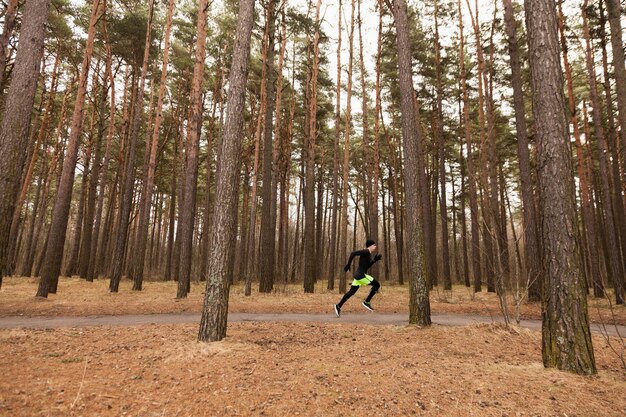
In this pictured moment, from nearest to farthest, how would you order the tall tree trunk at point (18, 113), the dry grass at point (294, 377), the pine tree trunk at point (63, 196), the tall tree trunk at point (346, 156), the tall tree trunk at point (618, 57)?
the dry grass at point (294, 377) < the tall tree trunk at point (18, 113) < the tall tree trunk at point (618, 57) < the pine tree trunk at point (63, 196) < the tall tree trunk at point (346, 156)

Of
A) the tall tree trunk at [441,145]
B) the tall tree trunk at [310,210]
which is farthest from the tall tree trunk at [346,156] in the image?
the tall tree trunk at [441,145]

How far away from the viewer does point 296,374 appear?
4.27 meters

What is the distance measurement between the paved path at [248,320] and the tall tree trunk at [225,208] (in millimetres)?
2771

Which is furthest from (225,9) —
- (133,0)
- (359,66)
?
(359,66)

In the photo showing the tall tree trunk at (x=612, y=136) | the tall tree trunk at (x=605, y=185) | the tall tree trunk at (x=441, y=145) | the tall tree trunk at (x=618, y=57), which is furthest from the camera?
the tall tree trunk at (x=441, y=145)

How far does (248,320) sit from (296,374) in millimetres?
4365

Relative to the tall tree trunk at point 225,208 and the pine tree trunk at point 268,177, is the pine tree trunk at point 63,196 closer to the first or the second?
the pine tree trunk at point 268,177

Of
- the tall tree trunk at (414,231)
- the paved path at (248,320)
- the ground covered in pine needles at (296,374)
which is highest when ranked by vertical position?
the tall tree trunk at (414,231)

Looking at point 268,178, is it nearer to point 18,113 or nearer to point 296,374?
point 18,113

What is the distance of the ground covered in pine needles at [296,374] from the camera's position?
3312mm

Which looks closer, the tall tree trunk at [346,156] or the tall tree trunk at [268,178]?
the tall tree trunk at [268,178]

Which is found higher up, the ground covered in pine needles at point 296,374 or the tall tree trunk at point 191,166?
the tall tree trunk at point 191,166

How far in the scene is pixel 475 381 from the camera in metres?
3.97

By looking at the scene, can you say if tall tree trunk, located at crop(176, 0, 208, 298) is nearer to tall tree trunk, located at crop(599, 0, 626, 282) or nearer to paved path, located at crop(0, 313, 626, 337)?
paved path, located at crop(0, 313, 626, 337)
